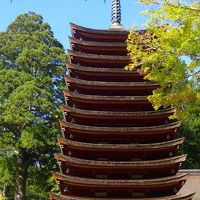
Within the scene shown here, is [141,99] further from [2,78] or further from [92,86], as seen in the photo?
[2,78]

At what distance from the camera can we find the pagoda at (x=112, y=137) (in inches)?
744

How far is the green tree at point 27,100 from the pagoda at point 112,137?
199 inches

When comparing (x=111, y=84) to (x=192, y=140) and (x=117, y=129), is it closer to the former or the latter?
(x=117, y=129)

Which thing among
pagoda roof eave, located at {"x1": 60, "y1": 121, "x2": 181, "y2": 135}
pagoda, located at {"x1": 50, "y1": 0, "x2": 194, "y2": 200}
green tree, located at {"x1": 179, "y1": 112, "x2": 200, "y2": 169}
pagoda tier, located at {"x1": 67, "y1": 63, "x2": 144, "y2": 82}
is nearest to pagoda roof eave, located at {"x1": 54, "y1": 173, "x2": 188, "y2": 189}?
pagoda, located at {"x1": 50, "y1": 0, "x2": 194, "y2": 200}

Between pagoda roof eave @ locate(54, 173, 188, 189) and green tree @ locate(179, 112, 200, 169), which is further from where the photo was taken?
green tree @ locate(179, 112, 200, 169)

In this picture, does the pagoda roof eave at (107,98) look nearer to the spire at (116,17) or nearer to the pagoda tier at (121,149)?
the pagoda tier at (121,149)

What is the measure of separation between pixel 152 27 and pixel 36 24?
2397 centimetres

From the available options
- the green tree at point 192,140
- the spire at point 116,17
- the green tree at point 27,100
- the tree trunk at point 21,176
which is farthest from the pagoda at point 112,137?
the green tree at point 192,140

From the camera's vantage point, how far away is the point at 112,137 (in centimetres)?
2102

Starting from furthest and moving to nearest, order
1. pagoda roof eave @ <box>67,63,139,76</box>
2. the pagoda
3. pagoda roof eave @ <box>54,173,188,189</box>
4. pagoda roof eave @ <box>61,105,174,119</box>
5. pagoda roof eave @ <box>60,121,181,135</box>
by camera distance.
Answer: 1. pagoda roof eave @ <box>67,63,139,76</box>
2. pagoda roof eave @ <box>61,105,174,119</box>
3. pagoda roof eave @ <box>60,121,181,135</box>
4. the pagoda
5. pagoda roof eave @ <box>54,173,188,189</box>

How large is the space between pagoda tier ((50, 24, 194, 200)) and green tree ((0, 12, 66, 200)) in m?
5.04

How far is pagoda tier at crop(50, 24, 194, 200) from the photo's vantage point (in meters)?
18.9

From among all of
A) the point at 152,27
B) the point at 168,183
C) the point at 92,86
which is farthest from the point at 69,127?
the point at 152,27

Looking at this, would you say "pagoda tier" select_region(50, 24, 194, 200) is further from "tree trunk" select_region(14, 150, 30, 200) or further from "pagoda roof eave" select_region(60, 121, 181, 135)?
"tree trunk" select_region(14, 150, 30, 200)
